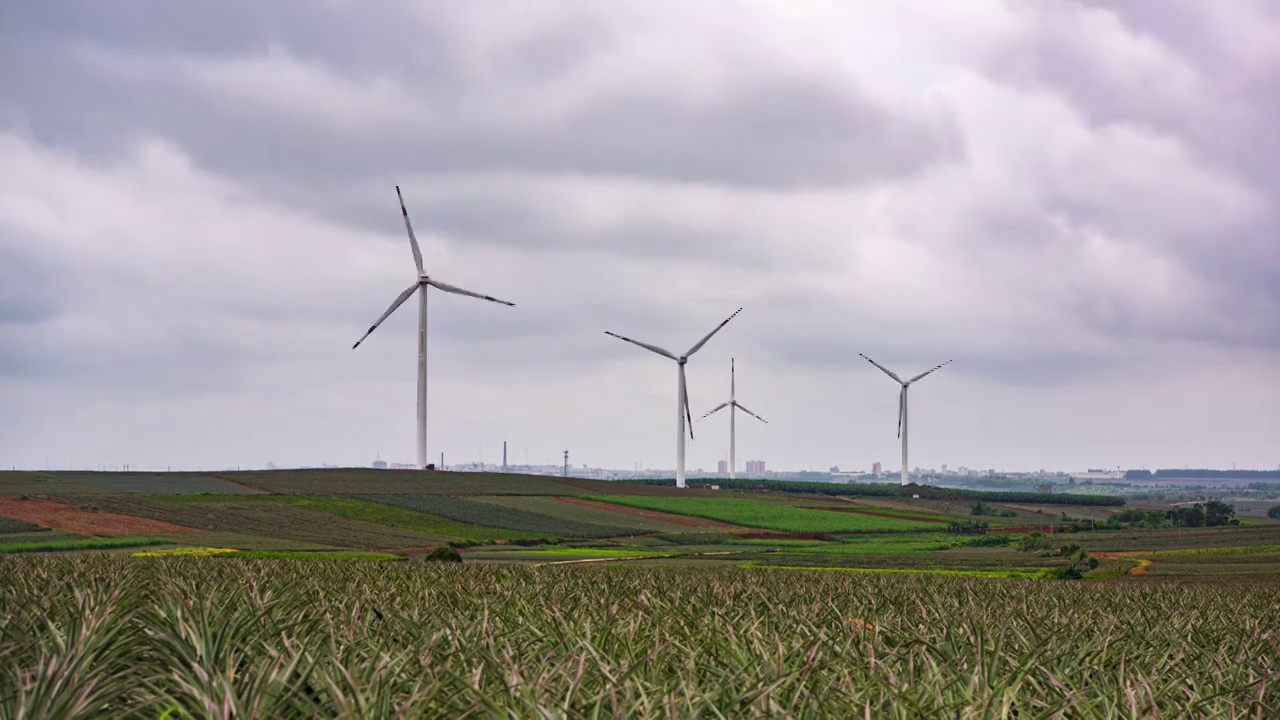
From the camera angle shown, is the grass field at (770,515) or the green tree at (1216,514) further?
the green tree at (1216,514)

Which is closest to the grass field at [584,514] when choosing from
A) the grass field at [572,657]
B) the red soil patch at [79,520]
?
the red soil patch at [79,520]

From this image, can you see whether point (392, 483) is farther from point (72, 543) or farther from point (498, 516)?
point (72, 543)

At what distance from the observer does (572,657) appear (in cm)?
959

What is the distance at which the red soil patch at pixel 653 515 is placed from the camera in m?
127

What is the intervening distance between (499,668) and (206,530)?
295 ft

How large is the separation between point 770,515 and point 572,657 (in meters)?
133

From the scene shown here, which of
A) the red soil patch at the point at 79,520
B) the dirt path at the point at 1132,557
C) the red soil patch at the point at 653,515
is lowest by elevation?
the dirt path at the point at 1132,557

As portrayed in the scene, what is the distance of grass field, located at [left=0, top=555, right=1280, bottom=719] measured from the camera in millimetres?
8062

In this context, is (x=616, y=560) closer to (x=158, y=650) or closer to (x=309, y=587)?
(x=309, y=587)

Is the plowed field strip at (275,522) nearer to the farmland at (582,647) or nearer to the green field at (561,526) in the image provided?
the green field at (561,526)

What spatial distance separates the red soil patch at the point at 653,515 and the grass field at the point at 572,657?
109119 millimetres

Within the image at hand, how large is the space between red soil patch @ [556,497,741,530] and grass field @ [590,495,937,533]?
234cm

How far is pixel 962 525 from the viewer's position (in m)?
142

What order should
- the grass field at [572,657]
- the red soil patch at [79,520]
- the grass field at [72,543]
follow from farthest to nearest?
1. the red soil patch at [79,520]
2. the grass field at [72,543]
3. the grass field at [572,657]
